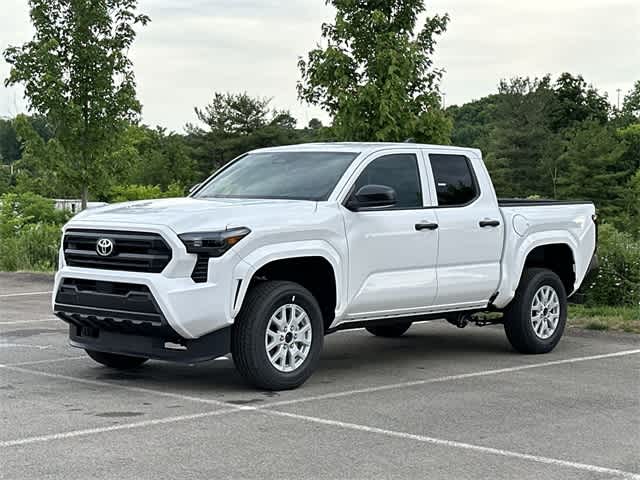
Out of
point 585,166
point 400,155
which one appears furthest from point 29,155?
point 585,166

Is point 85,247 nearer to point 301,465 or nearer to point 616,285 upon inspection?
point 301,465

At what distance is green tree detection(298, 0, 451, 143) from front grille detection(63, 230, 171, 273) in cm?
941

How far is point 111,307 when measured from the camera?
29.6 feet

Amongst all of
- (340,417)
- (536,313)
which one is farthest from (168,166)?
(340,417)

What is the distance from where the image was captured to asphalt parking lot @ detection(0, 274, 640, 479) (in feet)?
22.0

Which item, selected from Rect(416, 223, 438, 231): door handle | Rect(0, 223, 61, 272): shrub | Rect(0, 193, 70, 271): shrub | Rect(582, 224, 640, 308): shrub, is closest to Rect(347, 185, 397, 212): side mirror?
Rect(416, 223, 438, 231): door handle

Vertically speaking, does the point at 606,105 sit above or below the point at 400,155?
above

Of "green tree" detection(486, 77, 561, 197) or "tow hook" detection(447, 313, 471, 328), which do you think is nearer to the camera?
"tow hook" detection(447, 313, 471, 328)

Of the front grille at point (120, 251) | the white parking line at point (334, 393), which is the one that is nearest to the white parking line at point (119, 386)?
the white parking line at point (334, 393)

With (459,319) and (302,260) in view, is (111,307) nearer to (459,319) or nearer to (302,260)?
(302,260)

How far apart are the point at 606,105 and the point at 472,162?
93965 mm

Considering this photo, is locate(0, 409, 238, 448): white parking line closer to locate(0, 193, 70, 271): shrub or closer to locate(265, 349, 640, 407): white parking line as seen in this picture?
locate(265, 349, 640, 407): white parking line

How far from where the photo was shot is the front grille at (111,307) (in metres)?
8.77

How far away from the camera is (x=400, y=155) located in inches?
417
